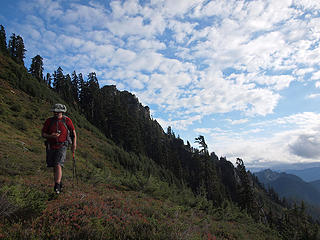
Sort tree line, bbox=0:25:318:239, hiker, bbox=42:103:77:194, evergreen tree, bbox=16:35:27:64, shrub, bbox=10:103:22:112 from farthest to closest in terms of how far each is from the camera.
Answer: evergreen tree, bbox=16:35:27:64, tree line, bbox=0:25:318:239, shrub, bbox=10:103:22:112, hiker, bbox=42:103:77:194

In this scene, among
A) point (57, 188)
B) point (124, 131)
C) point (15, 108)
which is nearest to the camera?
point (57, 188)

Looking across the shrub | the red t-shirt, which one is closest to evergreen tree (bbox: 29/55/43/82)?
the shrub

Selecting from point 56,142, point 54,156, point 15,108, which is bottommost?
point 54,156

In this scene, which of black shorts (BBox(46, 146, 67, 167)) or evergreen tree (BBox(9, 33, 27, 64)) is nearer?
black shorts (BBox(46, 146, 67, 167))

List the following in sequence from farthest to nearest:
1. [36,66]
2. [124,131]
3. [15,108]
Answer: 1. [36,66]
2. [124,131]
3. [15,108]

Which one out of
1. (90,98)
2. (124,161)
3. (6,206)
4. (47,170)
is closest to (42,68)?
(90,98)

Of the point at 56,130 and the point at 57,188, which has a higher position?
the point at 56,130

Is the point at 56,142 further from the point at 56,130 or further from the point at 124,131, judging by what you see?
the point at 124,131

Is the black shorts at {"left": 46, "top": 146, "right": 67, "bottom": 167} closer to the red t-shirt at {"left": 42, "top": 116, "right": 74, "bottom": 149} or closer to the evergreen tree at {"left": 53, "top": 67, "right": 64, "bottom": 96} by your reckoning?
the red t-shirt at {"left": 42, "top": 116, "right": 74, "bottom": 149}

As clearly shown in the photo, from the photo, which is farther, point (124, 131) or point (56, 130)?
point (124, 131)

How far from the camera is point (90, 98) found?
2397 inches

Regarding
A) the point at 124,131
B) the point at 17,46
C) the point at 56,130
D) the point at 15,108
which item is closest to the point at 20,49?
the point at 17,46

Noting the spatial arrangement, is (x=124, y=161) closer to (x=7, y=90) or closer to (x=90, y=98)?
(x=7, y=90)

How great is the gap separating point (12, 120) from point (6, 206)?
53.6 ft
